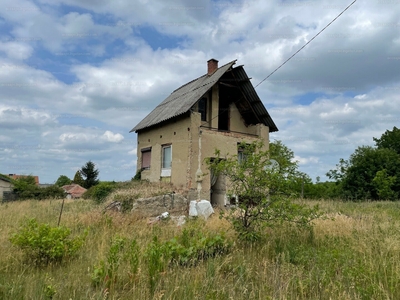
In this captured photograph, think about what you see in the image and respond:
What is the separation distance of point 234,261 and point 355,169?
31.4 metres

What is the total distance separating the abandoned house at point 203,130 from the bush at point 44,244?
8.80 metres

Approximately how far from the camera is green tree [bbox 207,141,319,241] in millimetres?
5848

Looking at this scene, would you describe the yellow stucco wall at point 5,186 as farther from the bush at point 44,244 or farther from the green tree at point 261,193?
the green tree at point 261,193

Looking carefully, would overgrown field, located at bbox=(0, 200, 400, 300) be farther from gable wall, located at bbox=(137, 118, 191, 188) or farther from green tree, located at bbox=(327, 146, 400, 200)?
green tree, located at bbox=(327, 146, 400, 200)

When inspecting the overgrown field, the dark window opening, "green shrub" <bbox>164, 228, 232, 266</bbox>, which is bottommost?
the overgrown field

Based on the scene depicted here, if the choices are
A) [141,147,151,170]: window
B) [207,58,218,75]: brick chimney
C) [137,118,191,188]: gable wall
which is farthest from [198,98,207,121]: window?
[141,147,151,170]: window

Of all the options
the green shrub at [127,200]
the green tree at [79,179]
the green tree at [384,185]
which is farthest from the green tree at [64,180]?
the green tree at [384,185]

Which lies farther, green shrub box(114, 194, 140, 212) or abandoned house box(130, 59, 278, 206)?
abandoned house box(130, 59, 278, 206)

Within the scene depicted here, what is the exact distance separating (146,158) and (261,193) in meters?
12.6

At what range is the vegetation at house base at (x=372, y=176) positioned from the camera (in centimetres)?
2816

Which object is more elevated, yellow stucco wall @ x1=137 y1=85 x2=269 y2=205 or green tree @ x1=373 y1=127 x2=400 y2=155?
green tree @ x1=373 y1=127 x2=400 y2=155

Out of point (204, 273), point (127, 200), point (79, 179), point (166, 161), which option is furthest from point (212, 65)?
point (79, 179)

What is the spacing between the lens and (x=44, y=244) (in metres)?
4.66

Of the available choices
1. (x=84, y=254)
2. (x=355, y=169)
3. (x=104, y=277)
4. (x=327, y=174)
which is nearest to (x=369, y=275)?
(x=104, y=277)
